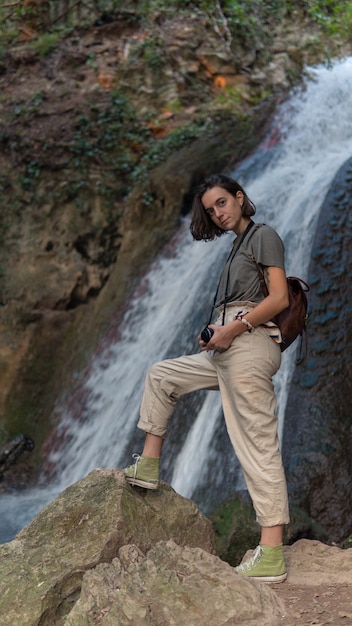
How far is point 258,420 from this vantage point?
3205 mm

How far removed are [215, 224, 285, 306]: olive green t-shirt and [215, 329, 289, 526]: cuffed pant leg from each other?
187mm

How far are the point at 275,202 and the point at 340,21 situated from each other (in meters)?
6.85

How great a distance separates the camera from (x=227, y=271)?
3354 mm

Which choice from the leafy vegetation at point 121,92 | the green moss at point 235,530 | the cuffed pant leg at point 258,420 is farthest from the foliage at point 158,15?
the cuffed pant leg at point 258,420

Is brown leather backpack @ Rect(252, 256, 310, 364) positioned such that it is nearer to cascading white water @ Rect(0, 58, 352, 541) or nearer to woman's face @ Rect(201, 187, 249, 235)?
woman's face @ Rect(201, 187, 249, 235)

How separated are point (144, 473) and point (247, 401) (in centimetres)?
66

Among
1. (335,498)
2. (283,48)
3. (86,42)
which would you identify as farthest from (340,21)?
(335,498)

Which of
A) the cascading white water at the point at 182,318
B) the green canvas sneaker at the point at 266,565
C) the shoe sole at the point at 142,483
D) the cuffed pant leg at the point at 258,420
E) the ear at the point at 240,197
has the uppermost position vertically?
the ear at the point at 240,197

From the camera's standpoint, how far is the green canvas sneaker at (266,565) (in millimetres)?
3152

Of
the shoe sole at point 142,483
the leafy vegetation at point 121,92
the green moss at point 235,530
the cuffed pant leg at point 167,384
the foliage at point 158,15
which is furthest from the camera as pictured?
the foliage at point 158,15

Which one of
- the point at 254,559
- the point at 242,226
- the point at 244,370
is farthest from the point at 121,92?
the point at 254,559

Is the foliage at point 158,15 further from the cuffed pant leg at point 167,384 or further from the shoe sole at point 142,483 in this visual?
the shoe sole at point 142,483

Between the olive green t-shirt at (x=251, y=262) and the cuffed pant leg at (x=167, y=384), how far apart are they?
0.36 metres

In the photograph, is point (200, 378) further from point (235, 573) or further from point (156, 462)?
point (235, 573)
